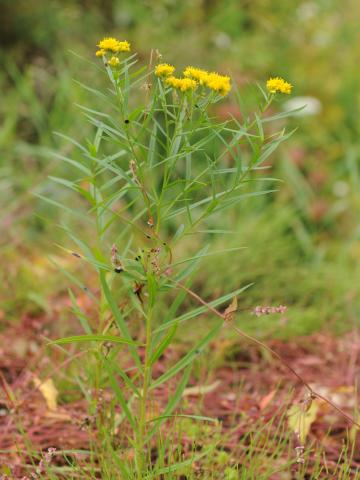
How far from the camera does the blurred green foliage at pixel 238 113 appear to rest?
334cm

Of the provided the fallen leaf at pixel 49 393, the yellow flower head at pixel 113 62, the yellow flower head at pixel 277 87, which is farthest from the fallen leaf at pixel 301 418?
the yellow flower head at pixel 113 62

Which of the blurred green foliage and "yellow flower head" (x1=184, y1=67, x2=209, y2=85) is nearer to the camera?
"yellow flower head" (x1=184, y1=67, x2=209, y2=85)

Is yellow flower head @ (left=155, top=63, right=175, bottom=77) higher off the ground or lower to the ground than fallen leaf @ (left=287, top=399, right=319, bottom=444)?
higher

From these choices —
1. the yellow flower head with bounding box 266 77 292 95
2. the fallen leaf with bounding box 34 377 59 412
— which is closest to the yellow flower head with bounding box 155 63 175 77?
the yellow flower head with bounding box 266 77 292 95

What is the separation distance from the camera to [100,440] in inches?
71.2

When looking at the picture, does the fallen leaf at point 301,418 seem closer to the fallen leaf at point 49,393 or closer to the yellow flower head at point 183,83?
the fallen leaf at point 49,393

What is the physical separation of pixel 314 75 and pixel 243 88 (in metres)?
0.70

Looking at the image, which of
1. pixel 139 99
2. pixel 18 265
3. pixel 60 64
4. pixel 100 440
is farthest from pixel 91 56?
pixel 100 440

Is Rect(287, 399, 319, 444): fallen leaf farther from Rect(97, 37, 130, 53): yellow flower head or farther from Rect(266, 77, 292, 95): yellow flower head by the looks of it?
Rect(97, 37, 130, 53): yellow flower head

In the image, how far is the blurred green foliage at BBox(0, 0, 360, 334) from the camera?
3.34m

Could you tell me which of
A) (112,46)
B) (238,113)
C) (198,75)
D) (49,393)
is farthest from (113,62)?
(238,113)

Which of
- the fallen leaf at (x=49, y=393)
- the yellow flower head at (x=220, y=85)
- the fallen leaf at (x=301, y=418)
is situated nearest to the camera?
the yellow flower head at (x=220, y=85)

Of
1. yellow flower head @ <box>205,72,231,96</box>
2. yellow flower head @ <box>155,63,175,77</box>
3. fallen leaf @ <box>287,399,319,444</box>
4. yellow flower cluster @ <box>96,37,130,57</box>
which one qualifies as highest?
yellow flower cluster @ <box>96,37,130,57</box>

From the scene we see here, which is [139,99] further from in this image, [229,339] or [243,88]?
[229,339]
